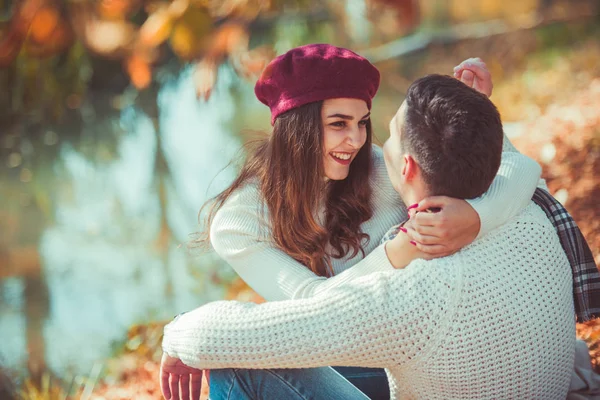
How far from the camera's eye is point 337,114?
2012 mm

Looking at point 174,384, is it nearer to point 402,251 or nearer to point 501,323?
point 402,251

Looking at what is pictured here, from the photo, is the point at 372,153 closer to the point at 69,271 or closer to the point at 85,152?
the point at 69,271

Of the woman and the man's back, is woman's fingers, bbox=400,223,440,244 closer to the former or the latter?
the man's back

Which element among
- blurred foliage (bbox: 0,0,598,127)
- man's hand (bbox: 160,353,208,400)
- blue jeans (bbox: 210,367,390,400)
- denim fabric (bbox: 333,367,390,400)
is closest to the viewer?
blue jeans (bbox: 210,367,390,400)

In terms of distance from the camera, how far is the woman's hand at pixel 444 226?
57.6 inches

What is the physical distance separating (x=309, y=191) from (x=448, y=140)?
0.73m

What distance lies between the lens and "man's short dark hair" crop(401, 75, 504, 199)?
1445 mm

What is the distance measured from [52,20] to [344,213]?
4336 millimetres

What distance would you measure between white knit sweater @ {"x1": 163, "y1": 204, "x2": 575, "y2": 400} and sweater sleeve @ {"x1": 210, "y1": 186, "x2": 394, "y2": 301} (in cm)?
33

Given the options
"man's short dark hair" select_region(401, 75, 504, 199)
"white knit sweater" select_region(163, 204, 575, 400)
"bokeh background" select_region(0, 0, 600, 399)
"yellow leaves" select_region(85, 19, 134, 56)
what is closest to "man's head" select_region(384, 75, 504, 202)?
"man's short dark hair" select_region(401, 75, 504, 199)

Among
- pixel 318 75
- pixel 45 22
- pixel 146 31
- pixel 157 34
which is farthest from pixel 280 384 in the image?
pixel 45 22

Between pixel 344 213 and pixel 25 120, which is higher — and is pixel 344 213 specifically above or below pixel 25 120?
above

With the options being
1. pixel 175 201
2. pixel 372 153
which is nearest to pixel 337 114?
pixel 372 153

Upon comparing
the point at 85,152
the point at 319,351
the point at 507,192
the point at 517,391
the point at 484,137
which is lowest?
the point at 85,152
